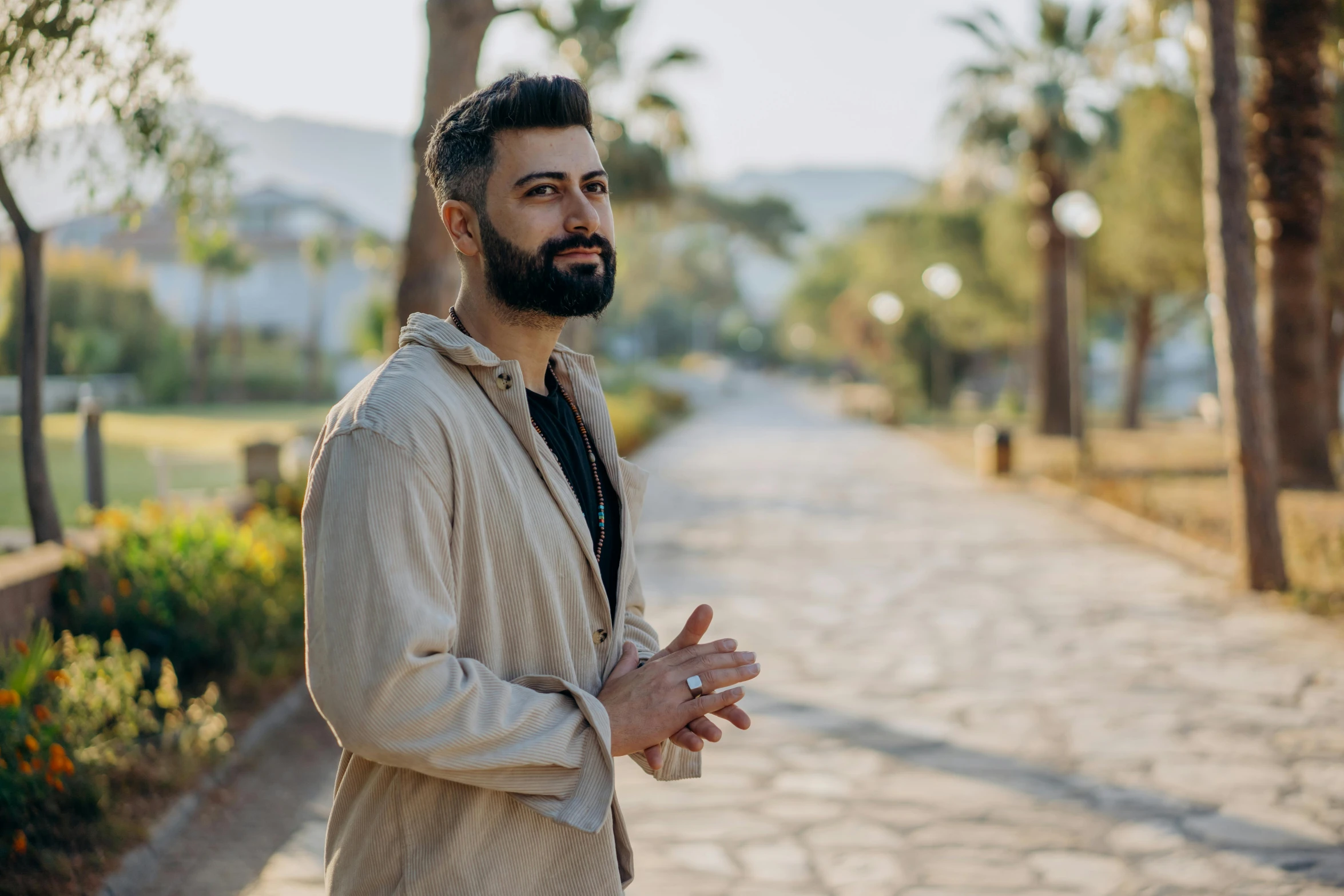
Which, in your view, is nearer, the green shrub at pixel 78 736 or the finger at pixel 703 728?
the finger at pixel 703 728

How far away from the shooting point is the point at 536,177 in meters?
1.99

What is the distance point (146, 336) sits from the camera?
36.0 meters

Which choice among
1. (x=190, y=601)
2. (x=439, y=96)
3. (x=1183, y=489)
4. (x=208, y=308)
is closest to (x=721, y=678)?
(x=190, y=601)

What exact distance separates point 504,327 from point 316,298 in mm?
58108

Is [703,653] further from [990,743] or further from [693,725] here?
[990,743]

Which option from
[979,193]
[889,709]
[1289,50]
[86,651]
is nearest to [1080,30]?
[979,193]

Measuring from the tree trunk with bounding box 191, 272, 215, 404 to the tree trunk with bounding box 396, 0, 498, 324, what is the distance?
37170 millimetres

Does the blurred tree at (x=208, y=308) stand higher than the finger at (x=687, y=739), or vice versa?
the blurred tree at (x=208, y=308)

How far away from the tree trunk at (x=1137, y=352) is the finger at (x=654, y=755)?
3197 centimetres

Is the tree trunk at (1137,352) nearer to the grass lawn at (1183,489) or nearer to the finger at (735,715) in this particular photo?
the grass lawn at (1183,489)

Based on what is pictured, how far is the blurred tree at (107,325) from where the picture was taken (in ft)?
105

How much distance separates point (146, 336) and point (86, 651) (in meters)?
32.8

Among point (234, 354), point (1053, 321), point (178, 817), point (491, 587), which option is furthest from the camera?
point (234, 354)

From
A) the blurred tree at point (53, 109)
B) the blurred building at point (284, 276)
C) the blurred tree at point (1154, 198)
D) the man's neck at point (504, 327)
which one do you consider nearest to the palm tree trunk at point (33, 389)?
the blurred tree at point (53, 109)
